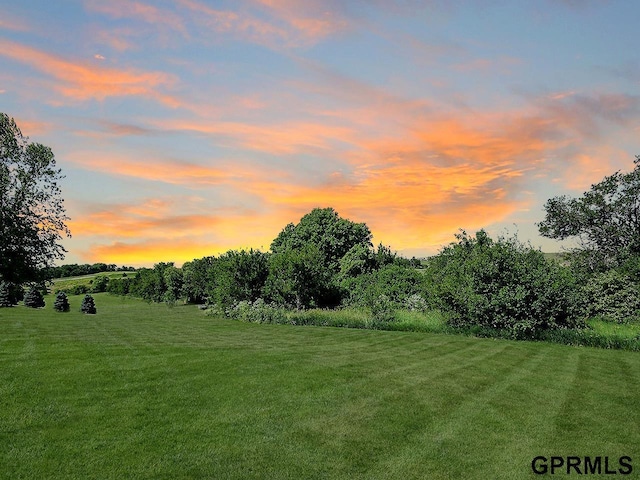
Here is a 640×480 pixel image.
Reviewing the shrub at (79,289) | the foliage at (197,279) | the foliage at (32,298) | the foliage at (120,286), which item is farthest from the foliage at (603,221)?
the shrub at (79,289)

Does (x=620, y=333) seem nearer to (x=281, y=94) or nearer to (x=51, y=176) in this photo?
(x=281, y=94)

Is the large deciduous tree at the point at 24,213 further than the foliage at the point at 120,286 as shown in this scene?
No

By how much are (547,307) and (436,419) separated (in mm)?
17407

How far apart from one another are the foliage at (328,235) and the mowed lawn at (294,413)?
39.9 m

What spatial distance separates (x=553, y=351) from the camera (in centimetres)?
1864

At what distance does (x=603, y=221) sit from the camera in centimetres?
4019

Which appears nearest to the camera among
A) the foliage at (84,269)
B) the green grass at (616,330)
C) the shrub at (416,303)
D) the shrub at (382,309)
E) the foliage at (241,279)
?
the green grass at (616,330)

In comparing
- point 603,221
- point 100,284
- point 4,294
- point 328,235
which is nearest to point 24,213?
point 4,294

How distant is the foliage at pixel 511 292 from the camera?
75.9ft

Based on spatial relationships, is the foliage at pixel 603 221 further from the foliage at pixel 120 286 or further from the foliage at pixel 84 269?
the foliage at pixel 84 269

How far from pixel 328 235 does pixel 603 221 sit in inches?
1208

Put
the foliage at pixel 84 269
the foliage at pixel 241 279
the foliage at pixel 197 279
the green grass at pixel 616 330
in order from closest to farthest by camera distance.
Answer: the green grass at pixel 616 330, the foliage at pixel 241 279, the foliage at pixel 197 279, the foliage at pixel 84 269

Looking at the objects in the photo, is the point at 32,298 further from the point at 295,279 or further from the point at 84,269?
the point at 84,269

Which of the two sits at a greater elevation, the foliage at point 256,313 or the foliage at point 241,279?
the foliage at point 241,279
